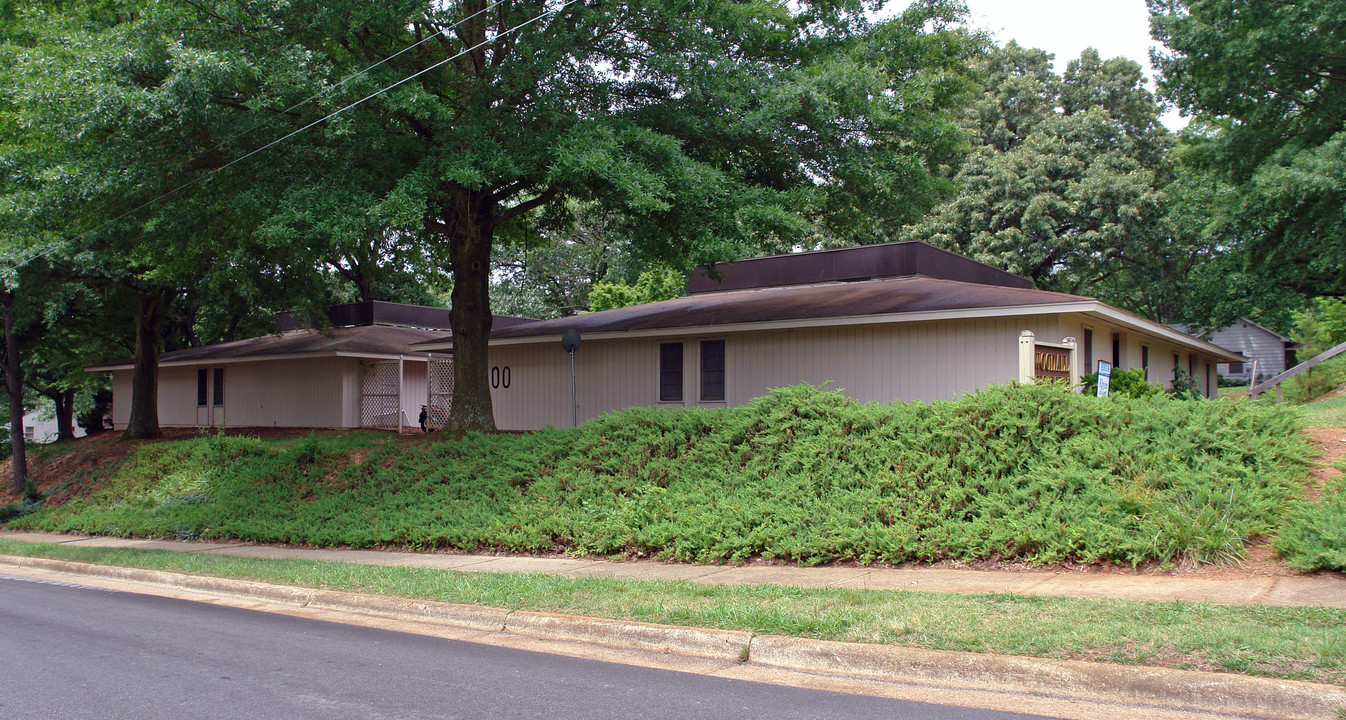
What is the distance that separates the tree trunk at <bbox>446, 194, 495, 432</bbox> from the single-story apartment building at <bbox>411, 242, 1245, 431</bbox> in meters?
2.76

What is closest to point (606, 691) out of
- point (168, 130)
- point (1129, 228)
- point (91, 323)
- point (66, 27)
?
point (168, 130)

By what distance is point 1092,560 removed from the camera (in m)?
8.54

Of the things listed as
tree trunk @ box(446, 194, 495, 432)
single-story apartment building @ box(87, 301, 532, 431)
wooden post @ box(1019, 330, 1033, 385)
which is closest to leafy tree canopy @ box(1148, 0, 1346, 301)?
wooden post @ box(1019, 330, 1033, 385)

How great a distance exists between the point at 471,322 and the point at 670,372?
15.3 feet

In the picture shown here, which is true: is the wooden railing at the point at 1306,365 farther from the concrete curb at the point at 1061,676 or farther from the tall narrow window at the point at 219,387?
the tall narrow window at the point at 219,387

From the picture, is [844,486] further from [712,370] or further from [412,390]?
[412,390]

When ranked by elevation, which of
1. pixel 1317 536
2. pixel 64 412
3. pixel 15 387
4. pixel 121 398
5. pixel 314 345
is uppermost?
pixel 314 345

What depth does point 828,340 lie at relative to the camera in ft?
59.3

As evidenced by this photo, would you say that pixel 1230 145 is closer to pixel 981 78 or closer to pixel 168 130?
pixel 981 78

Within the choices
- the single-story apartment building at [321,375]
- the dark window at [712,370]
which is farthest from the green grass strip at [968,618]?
the single-story apartment building at [321,375]

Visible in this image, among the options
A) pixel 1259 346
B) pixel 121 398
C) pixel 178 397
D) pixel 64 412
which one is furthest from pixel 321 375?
pixel 1259 346

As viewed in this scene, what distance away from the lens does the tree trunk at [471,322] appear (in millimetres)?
17688

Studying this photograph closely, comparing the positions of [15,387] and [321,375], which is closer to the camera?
[15,387]

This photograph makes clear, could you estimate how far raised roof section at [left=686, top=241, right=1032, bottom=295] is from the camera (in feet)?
68.3
